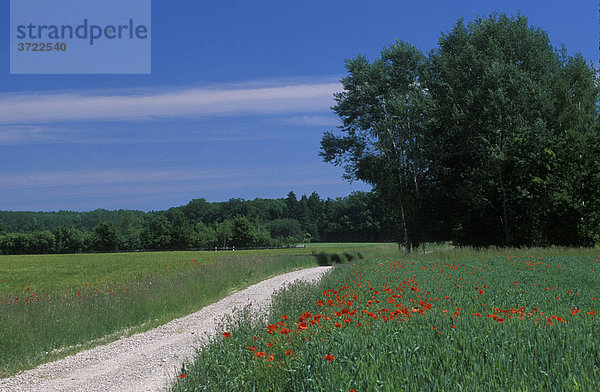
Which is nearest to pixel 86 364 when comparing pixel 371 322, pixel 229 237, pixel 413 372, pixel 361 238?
pixel 371 322

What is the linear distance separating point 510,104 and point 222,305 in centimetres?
2213

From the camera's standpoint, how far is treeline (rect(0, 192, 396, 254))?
97062mm

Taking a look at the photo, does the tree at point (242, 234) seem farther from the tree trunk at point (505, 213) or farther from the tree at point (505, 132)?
the tree trunk at point (505, 213)

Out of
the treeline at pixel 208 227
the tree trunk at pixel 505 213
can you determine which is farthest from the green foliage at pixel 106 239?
the tree trunk at pixel 505 213

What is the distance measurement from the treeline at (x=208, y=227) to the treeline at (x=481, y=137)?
33.4 metres

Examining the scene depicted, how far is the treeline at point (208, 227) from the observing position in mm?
97062

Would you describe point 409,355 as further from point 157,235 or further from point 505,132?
point 157,235

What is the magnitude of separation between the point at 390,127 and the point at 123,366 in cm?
2910

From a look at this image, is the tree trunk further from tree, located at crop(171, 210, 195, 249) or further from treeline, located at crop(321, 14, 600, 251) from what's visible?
tree, located at crop(171, 210, 195, 249)

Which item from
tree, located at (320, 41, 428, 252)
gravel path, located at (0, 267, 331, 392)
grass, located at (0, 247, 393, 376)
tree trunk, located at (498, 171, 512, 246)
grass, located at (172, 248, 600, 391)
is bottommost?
gravel path, located at (0, 267, 331, 392)

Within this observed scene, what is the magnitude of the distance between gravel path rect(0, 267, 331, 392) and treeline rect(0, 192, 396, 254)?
58.3m

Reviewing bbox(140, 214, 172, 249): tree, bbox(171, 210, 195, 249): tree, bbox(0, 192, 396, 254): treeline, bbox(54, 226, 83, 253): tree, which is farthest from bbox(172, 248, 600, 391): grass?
bbox(54, 226, 83, 253): tree

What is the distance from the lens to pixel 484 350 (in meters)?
4.77

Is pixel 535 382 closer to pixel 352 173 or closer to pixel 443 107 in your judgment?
pixel 443 107
